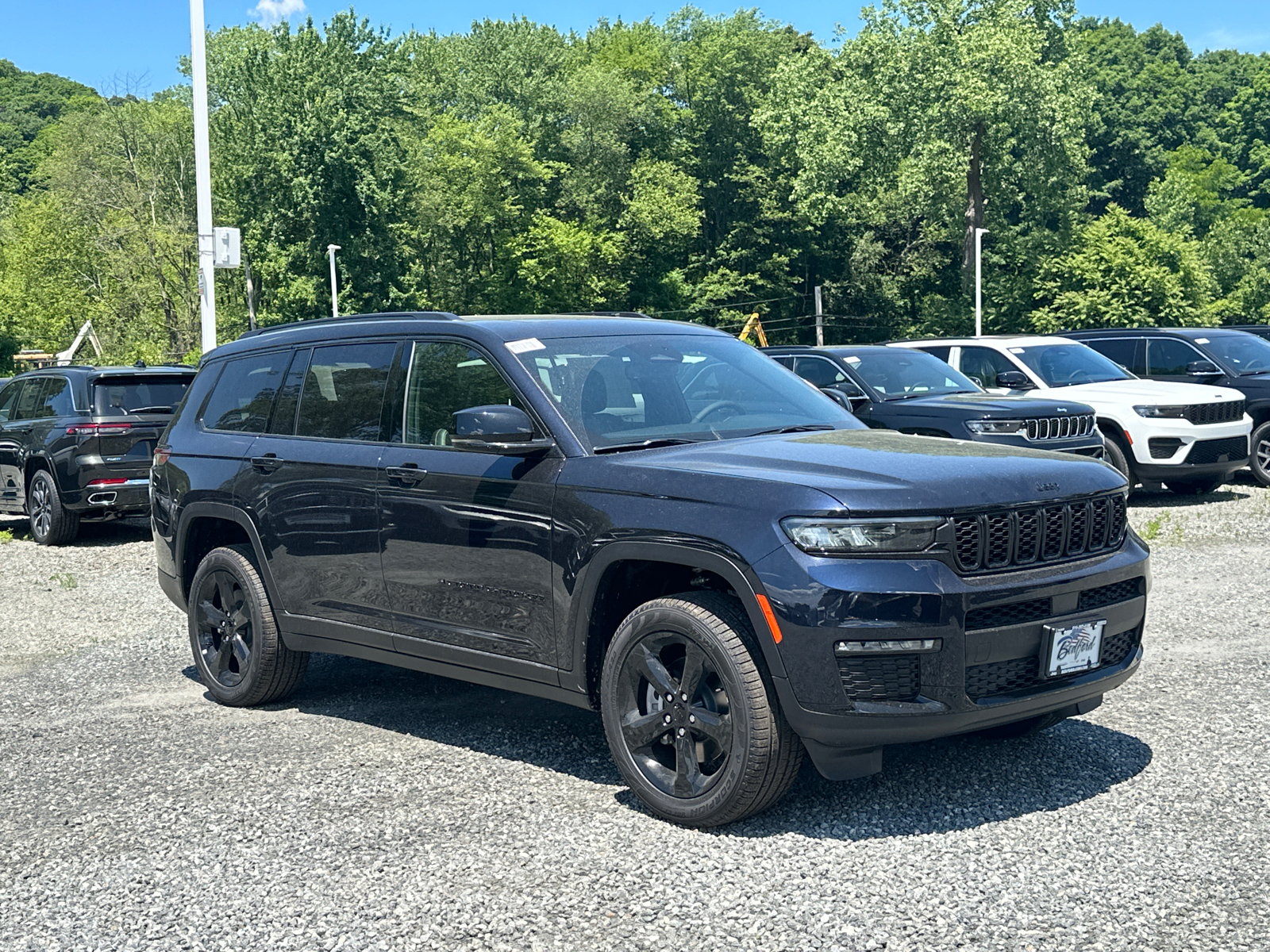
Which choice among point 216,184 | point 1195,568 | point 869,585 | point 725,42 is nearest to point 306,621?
point 869,585

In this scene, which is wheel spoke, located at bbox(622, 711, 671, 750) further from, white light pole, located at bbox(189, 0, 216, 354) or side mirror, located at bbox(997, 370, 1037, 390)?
white light pole, located at bbox(189, 0, 216, 354)

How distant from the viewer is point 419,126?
71812mm

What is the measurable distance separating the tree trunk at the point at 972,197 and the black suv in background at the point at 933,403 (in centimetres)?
4345

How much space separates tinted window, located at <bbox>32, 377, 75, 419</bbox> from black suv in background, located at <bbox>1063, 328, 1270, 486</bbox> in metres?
11.8

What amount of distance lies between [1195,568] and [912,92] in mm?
46106

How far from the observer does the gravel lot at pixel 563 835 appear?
150 inches

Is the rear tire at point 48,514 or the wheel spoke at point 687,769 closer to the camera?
the wheel spoke at point 687,769

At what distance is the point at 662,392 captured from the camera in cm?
554

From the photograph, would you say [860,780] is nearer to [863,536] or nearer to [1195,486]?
[863,536]

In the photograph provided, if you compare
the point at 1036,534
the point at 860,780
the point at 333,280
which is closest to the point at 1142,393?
the point at 860,780

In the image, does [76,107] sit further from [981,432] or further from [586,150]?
[981,432]

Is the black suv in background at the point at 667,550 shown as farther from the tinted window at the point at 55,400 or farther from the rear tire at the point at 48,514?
the tinted window at the point at 55,400

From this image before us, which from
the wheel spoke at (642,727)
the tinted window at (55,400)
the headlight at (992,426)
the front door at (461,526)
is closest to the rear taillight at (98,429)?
the tinted window at (55,400)

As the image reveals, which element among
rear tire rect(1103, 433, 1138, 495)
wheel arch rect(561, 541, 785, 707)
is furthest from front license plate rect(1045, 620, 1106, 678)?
rear tire rect(1103, 433, 1138, 495)
